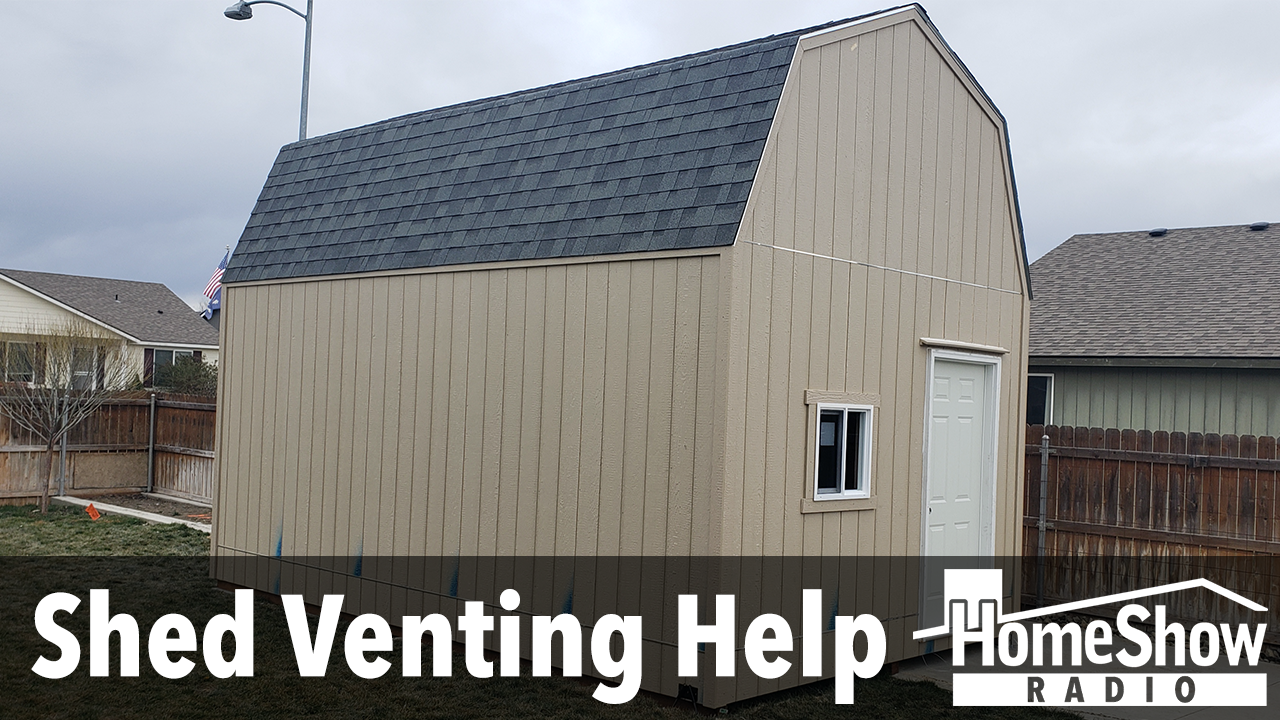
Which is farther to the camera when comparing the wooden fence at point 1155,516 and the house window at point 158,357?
the house window at point 158,357

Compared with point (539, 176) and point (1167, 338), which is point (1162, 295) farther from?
point (539, 176)

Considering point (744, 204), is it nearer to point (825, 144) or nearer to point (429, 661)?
point (825, 144)

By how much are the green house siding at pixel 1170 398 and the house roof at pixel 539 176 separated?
8.18 meters

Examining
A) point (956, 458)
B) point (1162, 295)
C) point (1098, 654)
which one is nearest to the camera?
point (956, 458)

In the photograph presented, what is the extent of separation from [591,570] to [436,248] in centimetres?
264

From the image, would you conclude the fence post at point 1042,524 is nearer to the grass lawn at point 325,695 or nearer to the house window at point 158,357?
the grass lawn at point 325,695

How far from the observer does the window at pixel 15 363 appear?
16.0 m

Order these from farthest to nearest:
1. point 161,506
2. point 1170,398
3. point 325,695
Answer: point 161,506 < point 1170,398 < point 325,695

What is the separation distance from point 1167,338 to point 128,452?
1460cm

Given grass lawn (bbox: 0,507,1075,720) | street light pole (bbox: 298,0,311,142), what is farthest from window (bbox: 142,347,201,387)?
grass lawn (bbox: 0,507,1075,720)

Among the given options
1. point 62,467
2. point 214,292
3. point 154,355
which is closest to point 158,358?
point 154,355

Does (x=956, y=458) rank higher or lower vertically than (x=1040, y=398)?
lower

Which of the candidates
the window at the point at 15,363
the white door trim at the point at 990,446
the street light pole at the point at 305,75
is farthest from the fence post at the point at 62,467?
the white door trim at the point at 990,446

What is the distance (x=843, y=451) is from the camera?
6641 mm
